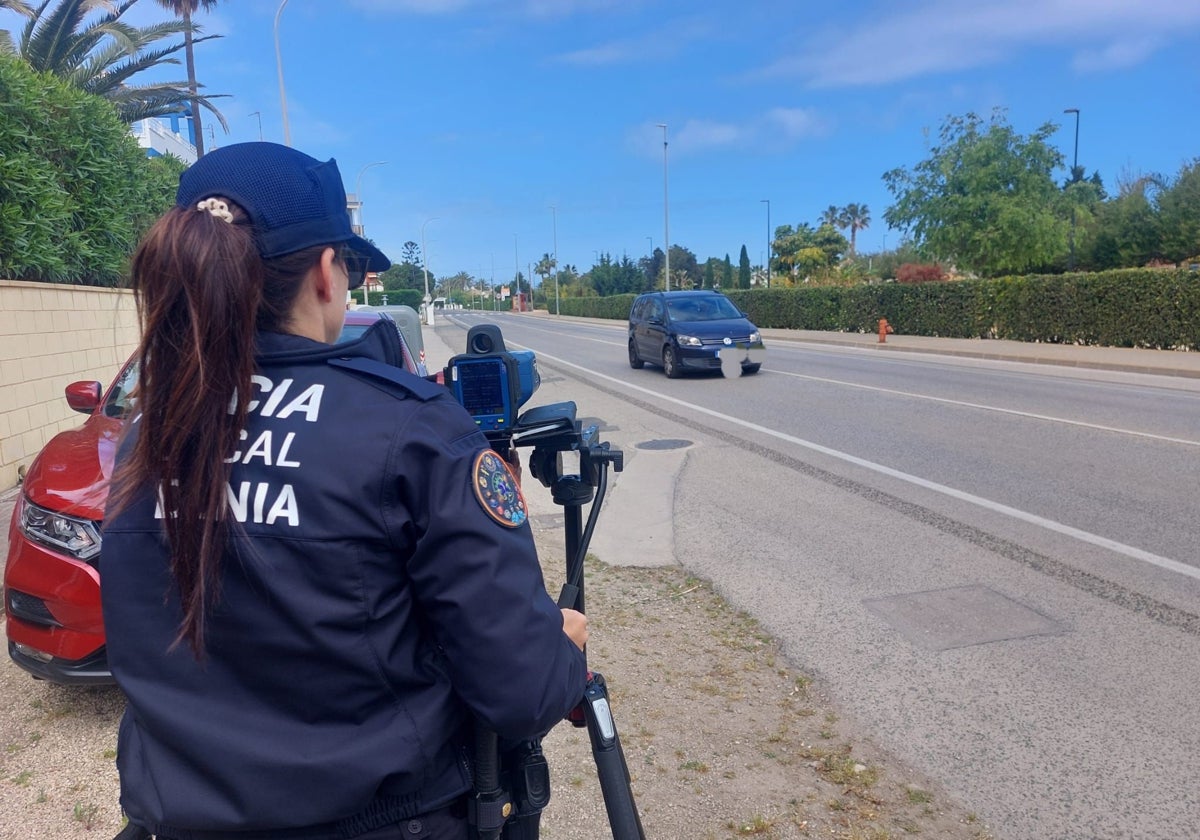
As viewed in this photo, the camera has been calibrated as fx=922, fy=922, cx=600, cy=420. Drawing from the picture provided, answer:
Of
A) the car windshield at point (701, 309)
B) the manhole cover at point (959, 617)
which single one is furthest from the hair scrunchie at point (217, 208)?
the car windshield at point (701, 309)

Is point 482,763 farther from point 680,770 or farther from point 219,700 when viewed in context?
point 680,770

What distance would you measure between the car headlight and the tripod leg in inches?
98.7

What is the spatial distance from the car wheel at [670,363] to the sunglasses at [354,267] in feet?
50.0

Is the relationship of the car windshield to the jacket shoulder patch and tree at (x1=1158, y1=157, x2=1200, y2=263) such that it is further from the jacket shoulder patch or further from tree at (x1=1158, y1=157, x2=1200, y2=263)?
tree at (x1=1158, y1=157, x2=1200, y2=263)

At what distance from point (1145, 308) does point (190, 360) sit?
2291 centimetres

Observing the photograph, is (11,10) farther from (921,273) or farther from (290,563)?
(921,273)

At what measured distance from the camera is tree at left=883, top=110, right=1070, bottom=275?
28.9 meters

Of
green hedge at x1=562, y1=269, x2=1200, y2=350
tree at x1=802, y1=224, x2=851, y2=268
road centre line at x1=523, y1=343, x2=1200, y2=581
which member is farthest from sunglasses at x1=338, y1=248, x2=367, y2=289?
tree at x1=802, y1=224, x2=851, y2=268

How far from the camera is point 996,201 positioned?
28.9 m

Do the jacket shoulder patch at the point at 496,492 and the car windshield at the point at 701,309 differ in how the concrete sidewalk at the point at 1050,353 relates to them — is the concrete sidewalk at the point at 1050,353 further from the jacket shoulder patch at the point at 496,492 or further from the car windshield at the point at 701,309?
the jacket shoulder patch at the point at 496,492

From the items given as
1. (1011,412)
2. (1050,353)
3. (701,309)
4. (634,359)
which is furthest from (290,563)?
(1050,353)

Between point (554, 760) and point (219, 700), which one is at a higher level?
point (219, 700)

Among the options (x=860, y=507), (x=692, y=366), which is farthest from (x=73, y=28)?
(x=860, y=507)

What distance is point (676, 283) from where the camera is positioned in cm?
9431
